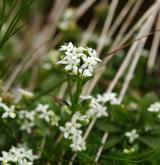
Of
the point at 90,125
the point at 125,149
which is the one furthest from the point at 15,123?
the point at 125,149

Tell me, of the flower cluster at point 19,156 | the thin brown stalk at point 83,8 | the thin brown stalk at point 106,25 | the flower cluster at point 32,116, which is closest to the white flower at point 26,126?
the flower cluster at point 32,116

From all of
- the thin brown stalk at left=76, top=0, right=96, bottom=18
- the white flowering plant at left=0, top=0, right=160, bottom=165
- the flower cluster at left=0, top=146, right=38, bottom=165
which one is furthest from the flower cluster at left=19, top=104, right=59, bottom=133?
the thin brown stalk at left=76, top=0, right=96, bottom=18

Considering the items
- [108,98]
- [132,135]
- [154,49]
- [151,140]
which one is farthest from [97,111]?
[154,49]

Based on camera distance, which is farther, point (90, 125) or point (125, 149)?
point (90, 125)

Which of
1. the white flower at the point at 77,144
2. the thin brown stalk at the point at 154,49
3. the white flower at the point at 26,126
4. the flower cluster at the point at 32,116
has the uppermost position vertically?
the thin brown stalk at the point at 154,49

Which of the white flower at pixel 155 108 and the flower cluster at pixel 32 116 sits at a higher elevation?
the white flower at pixel 155 108

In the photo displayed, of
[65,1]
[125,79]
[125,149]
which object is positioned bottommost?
[125,149]

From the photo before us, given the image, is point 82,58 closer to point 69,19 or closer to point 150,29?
point 150,29

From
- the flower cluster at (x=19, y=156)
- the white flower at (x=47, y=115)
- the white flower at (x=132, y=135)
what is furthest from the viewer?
the white flower at (x=132, y=135)

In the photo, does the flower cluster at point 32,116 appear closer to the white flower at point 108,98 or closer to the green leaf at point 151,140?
the white flower at point 108,98
